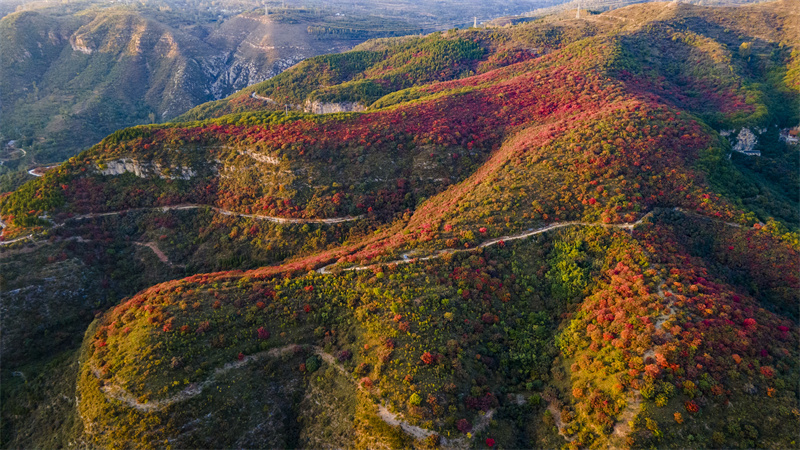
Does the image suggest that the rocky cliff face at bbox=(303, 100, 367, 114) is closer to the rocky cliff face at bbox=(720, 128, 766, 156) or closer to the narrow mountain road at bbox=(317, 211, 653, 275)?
the narrow mountain road at bbox=(317, 211, 653, 275)

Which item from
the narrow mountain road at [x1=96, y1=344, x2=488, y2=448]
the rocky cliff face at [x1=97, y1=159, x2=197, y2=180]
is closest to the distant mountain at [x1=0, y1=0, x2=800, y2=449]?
the narrow mountain road at [x1=96, y1=344, x2=488, y2=448]

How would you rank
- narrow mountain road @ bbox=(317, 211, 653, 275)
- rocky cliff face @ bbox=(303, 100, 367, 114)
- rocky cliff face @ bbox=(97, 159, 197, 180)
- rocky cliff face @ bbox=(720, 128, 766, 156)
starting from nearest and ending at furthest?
narrow mountain road @ bbox=(317, 211, 653, 275) → rocky cliff face @ bbox=(97, 159, 197, 180) → rocky cliff face @ bbox=(720, 128, 766, 156) → rocky cliff face @ bbox=(303, 100, 367, 114)

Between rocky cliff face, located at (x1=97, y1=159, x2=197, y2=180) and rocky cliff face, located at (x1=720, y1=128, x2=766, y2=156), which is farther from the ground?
rocky cliff face, located at (x1=97, y1=159, x2=197, y2=180)

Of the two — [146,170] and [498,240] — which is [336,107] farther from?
[498,240]

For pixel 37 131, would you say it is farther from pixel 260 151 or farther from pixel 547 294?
pixel 547 294

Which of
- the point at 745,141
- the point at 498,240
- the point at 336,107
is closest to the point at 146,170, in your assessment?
the point at 336,107

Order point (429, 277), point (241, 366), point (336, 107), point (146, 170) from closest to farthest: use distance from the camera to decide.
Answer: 1. point (241, 366)
2. point (429, 277)
3. point (146, 170)
4. point (336, 107)

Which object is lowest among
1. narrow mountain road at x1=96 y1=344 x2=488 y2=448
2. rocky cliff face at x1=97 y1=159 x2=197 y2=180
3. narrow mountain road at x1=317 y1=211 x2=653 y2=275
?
narrow mountain road at x1=96 y1=344 x2=488 y2=448

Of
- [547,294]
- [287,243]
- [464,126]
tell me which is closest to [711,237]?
[547,294]

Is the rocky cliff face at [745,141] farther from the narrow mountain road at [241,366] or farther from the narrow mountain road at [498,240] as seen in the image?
the narrow mountain road at [241,366]
